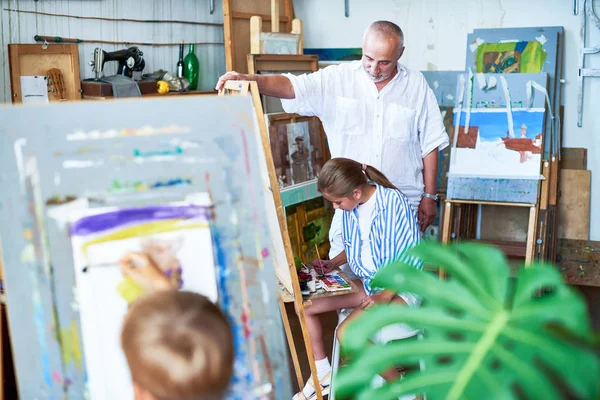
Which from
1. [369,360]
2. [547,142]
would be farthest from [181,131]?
[547,142]

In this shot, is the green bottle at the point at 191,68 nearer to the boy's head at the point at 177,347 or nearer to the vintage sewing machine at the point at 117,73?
the vintage sewing machine at the point at 117,73

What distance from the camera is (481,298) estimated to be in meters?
1.12

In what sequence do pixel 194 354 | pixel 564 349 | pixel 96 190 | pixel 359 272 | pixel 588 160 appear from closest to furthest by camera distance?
pixel 564 349
pixel 194 354
pixel 96 190
pixel 359 272
pixel 588 160

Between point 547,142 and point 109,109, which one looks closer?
point 109,109

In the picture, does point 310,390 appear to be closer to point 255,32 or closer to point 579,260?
point 255,32

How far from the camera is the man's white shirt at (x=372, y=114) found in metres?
3.03

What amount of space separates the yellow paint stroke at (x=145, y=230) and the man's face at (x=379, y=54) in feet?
4.88

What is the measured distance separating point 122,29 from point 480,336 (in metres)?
3.40

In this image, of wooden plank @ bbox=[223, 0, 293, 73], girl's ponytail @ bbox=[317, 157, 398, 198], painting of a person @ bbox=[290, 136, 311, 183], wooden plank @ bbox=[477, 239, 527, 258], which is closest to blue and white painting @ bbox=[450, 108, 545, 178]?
wooden plank @ bbox=[477, 239, 527, 258]

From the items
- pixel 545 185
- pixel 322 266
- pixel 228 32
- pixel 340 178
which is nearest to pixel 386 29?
pixel 340 178

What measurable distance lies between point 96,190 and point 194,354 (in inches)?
21.2

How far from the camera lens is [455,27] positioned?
443cm

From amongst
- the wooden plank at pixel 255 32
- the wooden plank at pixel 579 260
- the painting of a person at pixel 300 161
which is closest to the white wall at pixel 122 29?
the wooden plank at pixel 255 32

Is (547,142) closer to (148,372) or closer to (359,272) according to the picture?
(359,272)
